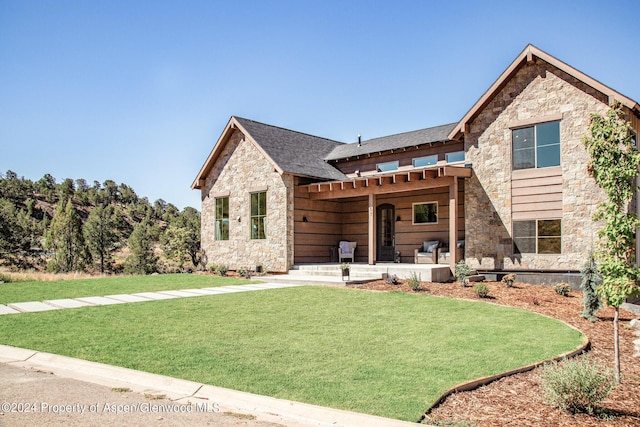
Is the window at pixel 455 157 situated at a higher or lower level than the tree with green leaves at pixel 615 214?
higher

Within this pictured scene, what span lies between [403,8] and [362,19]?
1.40m

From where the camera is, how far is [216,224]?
21859 mm

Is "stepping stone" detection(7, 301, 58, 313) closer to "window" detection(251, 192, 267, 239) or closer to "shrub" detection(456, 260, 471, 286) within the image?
"window" detection(251, 192, 267, 239)

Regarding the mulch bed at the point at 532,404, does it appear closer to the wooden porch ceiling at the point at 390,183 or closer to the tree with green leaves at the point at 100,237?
the wooden porch ceiling at the point at 390,183

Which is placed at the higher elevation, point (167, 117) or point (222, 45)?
point (222, 45)

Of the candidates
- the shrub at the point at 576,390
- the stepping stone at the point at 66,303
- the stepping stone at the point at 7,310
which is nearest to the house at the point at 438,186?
the stepping stone at the point at 66,303

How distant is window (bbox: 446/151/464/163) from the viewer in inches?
690

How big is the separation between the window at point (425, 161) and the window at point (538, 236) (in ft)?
14.5

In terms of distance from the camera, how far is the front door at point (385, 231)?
64.2 ft

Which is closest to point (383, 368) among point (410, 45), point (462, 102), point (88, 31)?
point (410, 45)

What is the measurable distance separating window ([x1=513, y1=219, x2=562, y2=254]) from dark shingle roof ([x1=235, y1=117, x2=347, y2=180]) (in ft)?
26.4

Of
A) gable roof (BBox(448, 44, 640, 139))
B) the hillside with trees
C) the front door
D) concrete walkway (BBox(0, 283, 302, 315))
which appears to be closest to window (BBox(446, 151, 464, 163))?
gable roof (BBox(448, 44, 640, 139))

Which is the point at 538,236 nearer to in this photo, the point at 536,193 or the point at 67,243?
the point at 536,193

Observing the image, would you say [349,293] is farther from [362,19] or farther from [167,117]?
[167,117]
